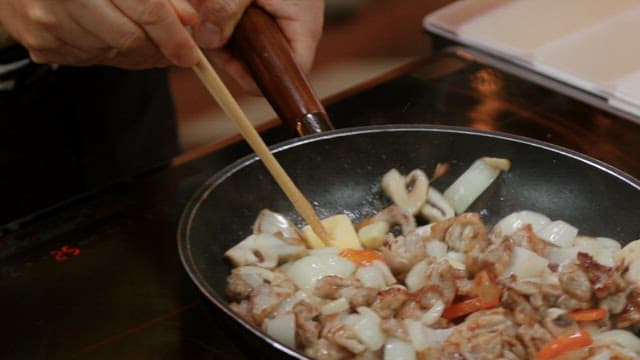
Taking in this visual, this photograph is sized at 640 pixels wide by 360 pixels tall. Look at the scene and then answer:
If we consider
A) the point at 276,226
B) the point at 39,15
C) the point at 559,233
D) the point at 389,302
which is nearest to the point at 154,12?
the point at 39,15

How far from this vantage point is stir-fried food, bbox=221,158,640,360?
0.82 m

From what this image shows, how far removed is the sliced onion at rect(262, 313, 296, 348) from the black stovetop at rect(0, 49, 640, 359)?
35mm

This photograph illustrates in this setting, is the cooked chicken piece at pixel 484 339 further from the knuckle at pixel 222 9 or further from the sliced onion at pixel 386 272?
the knuckle at pixel 222 9

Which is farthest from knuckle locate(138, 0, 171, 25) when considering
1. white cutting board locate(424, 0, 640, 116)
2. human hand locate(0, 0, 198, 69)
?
white cutting board locate(424, 0, 640, 116)

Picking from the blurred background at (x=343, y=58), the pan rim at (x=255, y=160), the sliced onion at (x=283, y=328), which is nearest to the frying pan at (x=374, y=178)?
the pan rim at (x=255, y=160)

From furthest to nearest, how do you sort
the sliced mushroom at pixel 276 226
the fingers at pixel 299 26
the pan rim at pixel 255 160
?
the fingers at pixel 299 26, the sliced mushroom at pixel 276 226, the pan rim at pixel 255 160

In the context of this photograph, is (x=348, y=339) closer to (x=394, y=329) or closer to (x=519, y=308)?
(x=394, y=329)

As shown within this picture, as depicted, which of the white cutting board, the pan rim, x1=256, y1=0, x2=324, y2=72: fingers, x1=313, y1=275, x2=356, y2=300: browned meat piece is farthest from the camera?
the white cutting board

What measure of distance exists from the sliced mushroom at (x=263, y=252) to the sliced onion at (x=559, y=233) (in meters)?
0.27

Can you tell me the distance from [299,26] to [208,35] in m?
0.14

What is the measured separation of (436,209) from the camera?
1.06 m

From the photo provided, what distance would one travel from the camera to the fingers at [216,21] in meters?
1.10

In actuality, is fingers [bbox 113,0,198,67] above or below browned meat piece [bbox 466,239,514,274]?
above

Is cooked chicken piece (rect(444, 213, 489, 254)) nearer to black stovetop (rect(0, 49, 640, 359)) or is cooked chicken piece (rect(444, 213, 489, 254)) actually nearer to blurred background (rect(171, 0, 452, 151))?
black stovetop (rect(0, 49, 640, 359))
